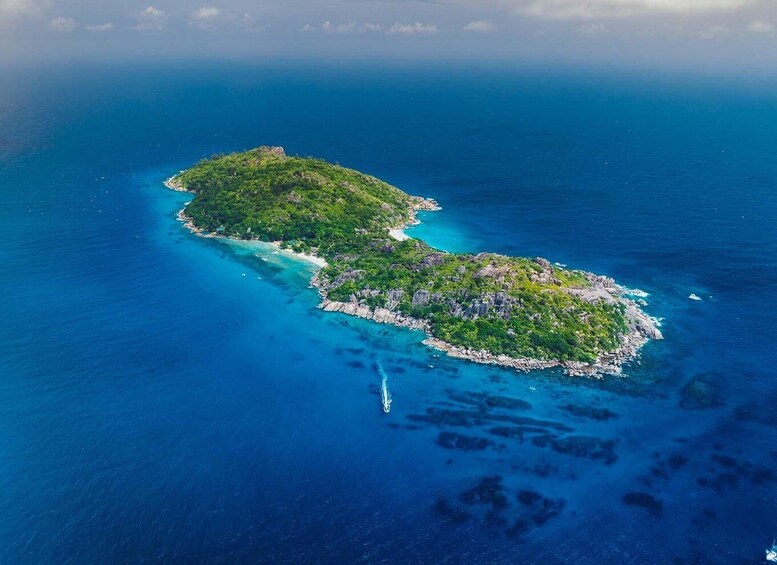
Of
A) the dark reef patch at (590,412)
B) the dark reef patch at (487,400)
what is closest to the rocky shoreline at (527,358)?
the dark reef patch at (590,412)

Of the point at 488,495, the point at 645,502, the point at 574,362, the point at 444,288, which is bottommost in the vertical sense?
the point at 488,495

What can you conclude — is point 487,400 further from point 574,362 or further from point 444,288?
point 444,288

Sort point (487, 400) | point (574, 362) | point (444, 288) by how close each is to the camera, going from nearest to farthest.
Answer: point (487, 400) < point (574, 362) < point (444, 288)

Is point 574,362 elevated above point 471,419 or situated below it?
above

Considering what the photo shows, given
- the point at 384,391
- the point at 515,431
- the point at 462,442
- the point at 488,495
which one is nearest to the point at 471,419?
the point at 462,442

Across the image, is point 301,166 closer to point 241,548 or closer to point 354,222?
point 354,222

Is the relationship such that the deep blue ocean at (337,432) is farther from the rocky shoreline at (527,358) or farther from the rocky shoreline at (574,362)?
the rocky shoreline at (574,362)

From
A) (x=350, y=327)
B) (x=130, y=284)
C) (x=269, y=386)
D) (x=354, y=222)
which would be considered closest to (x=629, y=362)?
(x=350, y=327)
